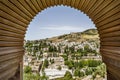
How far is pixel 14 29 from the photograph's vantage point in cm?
734

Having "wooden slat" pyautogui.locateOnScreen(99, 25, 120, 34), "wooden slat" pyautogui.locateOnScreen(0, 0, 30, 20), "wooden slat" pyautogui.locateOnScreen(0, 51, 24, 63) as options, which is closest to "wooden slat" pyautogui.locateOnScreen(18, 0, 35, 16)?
"wooden slat" pyautogui.locateOnScreen(0, 0, 30, 20)

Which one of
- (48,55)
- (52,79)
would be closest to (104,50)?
(52,79)

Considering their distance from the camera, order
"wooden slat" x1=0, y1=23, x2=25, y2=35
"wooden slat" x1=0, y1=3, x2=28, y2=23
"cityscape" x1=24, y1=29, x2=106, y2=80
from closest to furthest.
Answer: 1. "wooden slat" x1=0, y1=3, x2=28, y2=23
2. "wooden slat" x1=0, y1=23, x2=25, y2=35
3. "cityscape" x1=24, y1=29, x2=106, y2=80

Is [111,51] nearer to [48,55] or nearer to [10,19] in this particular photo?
[10,19]

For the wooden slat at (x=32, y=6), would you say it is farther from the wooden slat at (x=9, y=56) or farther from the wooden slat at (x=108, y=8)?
the wooden slat at (x=108, y=8)

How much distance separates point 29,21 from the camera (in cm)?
899

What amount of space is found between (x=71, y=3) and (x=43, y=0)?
115 cm

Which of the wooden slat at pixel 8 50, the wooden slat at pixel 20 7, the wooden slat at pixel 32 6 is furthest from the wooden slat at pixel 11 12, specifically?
the wooden slat at pixel 8 50

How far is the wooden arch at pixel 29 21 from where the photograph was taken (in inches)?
245

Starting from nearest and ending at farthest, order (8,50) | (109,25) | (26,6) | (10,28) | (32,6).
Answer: (10,28), (8,50), (109,25), (26,6), (32,6)

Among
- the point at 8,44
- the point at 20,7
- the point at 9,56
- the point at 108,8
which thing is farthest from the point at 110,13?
the point at 9,56

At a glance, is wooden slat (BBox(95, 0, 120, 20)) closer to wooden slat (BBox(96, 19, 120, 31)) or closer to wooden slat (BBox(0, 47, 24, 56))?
wooden slat (BBox(96, 19, 120, 31))

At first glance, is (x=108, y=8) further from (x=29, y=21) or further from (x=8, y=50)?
(x=29, y=21)

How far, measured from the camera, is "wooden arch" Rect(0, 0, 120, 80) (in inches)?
245
